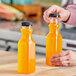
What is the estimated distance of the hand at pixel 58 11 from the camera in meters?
1.51

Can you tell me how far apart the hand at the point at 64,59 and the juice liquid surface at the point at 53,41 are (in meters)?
0.05

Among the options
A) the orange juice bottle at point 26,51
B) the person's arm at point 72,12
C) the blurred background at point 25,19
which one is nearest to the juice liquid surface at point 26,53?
the orange juice bottle at point 26,51

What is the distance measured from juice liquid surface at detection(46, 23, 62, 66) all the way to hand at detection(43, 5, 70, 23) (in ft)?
0.50

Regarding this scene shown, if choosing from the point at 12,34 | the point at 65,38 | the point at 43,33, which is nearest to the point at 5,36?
the point at 12,34

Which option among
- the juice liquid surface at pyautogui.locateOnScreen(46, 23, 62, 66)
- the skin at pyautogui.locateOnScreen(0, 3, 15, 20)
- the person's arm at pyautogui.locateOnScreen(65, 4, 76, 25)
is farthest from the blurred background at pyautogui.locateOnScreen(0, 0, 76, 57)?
the juice liquid surface at pyautogui.locateOnScreen(46, 23, 62, 66)

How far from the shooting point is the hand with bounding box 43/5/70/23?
151 centimetres

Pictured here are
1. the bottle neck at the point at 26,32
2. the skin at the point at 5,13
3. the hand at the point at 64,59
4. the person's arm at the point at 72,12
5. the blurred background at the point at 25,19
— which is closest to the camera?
the bottle neck at the point at 26,32

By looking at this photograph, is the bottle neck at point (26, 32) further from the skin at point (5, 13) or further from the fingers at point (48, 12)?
the skin at point (5, 13)

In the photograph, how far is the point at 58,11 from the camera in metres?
1.59

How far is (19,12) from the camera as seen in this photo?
3.45 metres

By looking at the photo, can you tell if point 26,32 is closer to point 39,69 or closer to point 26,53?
point 26,53

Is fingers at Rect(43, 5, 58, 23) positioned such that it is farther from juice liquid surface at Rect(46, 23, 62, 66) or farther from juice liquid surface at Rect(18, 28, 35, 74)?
juice liquid surface at Rect(18, 28, 35, 74)

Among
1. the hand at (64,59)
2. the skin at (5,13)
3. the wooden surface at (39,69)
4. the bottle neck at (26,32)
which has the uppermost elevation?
the skin at (5,13)

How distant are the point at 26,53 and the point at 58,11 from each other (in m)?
0.46
